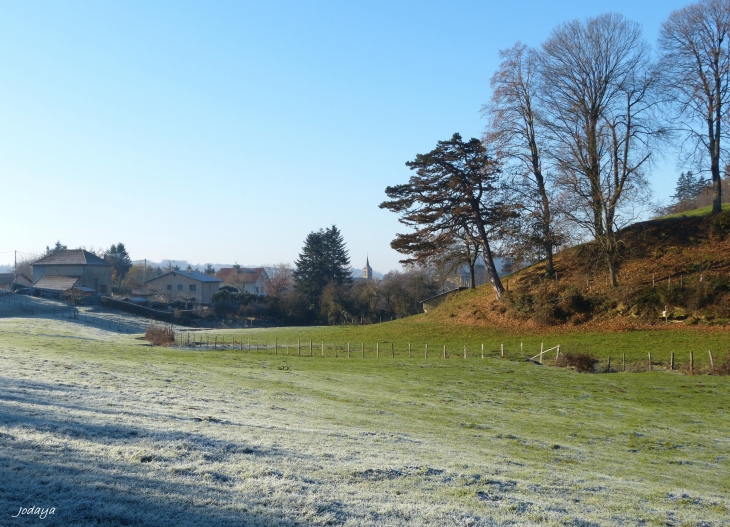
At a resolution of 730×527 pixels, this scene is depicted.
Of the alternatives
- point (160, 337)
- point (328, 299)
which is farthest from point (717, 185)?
point (328, 299)

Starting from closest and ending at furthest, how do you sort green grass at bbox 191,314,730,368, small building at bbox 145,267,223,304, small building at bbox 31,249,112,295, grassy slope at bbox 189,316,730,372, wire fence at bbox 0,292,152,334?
grassy slope at bbox 189,316,730,372, green grass at bbox 191,314,730,368, wire fence at bbox 0,292,152,334, small building at bbox 31,249,112,295, small building at bbox 145,267,223,304

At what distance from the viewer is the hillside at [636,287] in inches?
1595

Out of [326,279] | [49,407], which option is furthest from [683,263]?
[326,279]

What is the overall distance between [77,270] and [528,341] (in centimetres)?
7898

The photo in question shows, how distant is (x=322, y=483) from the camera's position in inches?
344

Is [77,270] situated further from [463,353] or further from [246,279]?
[463,353]

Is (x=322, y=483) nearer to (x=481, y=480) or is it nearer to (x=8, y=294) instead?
(x=481, y=480)

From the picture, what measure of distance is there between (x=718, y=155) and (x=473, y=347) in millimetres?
26291

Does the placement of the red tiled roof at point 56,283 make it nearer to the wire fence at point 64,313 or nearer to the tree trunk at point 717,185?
the wire fence at point 64,313

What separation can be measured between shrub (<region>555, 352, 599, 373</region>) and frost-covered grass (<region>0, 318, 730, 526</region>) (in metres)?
6.85

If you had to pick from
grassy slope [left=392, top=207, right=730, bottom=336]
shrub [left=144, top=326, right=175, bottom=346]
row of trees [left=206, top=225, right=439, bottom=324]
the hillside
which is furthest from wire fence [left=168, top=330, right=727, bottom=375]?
row of trees [left=206, top=225, right=439, bottom=324]

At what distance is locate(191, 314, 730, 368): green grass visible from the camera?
34.0 metres

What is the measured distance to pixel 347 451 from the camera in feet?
36.9

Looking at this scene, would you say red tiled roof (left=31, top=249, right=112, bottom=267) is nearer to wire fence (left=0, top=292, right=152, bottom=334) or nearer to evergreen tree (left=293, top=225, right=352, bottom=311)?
wire fence (left=0, top=292, right=152, bottom=334)
